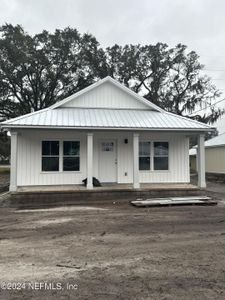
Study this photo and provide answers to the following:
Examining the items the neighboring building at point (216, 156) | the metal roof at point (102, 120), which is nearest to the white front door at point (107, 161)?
the metal roof at point (102, 120)

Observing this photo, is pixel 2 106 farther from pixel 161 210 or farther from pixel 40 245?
pixel 40 245

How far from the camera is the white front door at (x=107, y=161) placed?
49.6 ft

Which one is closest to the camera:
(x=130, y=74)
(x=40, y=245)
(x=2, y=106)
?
(x=40, y=245)

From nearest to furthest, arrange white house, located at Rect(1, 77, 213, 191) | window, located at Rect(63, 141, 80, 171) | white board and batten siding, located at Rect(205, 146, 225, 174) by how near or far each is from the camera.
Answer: white house, located at Rect(1, 77, 213, 191)
window, located at Rect(63, 141, 80, 171)
white board and batten siding, located at Rect(205, 146, 225, 174)

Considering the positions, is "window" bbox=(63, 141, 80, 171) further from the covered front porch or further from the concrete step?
the concrete step

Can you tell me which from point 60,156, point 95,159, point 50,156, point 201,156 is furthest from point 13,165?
point 201,156

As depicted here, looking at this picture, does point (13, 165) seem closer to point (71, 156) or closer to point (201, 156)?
point (71, 156)

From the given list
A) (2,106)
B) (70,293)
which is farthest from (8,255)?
(2,106)

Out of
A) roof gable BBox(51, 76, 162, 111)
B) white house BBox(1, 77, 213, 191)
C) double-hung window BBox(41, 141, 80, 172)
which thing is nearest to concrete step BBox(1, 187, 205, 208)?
white house BBox(1, 77, 213, 191)

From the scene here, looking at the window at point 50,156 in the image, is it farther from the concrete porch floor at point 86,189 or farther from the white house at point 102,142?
the concrete porch floor at point 86,189

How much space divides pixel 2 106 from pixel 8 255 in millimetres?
28141

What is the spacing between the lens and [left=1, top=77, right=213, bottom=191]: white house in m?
13.4

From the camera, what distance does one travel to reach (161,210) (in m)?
10.6

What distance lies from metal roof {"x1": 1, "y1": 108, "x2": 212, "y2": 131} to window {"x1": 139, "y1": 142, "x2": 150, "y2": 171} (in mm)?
1260
